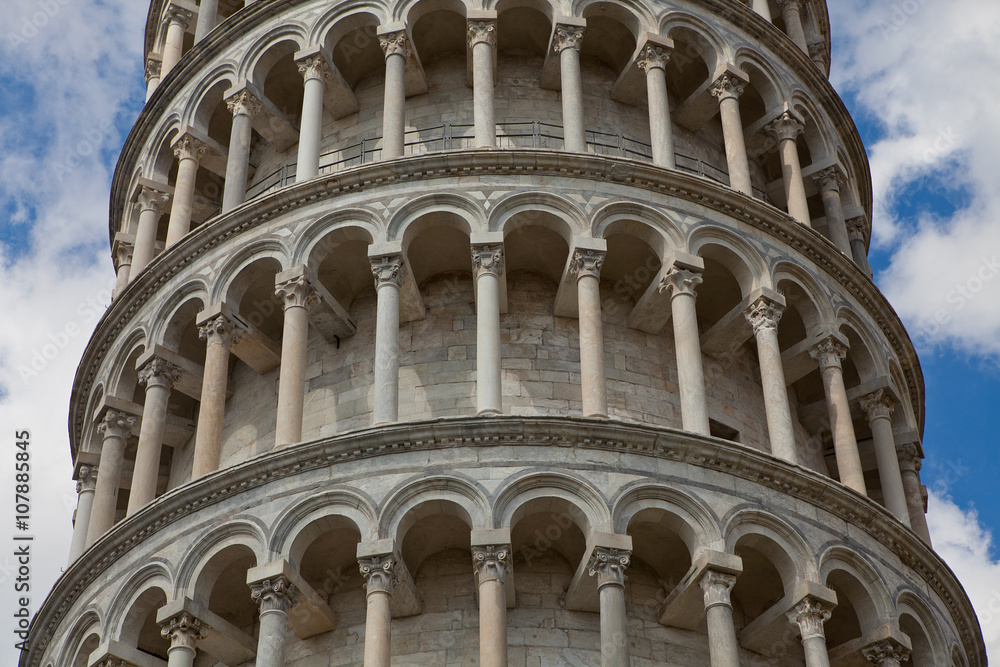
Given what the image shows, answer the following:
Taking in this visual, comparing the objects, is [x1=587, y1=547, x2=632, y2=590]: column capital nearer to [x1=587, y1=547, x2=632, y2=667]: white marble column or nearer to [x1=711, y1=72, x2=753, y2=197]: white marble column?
[x1=587, y1=547, x2=632, y2=667]: white marble column

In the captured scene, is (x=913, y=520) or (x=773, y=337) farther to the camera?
(x=913, y=520)

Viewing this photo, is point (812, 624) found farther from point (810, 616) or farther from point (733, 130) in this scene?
point (733, 130)

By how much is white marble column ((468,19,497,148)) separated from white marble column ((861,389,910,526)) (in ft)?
24.1

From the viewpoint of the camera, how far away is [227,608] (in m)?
22.5

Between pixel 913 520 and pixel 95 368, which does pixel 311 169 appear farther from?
pixel 913 520

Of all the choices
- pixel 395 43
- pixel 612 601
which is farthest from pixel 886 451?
pixel 395 43

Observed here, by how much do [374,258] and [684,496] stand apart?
5859 mm

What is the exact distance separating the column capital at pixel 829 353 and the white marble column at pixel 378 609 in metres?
8.18

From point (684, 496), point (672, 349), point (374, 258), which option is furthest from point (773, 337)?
point (374, 258)

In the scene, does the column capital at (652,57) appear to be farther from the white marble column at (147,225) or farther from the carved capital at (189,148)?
the white marble column at (147,225)

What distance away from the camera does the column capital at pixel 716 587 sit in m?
20.6

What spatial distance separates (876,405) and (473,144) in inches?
303

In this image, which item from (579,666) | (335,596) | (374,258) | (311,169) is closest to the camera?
(579,666)

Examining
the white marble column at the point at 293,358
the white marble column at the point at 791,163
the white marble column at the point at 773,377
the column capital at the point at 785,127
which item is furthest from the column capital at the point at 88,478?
the column capital at the point at 785,127
